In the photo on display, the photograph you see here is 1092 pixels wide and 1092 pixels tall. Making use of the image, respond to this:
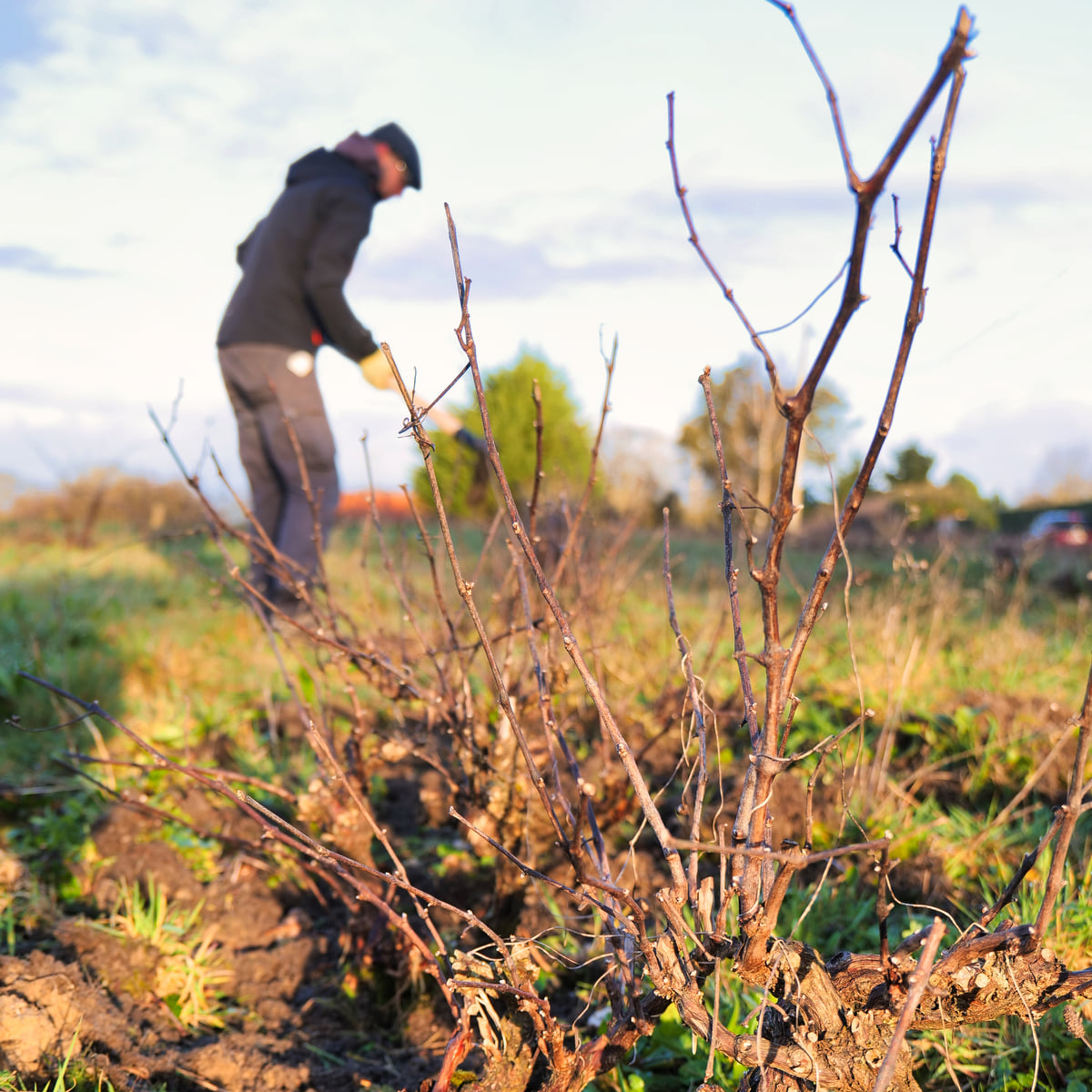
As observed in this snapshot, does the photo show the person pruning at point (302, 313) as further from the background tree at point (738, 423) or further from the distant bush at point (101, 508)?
the background tree at point (738, 423)

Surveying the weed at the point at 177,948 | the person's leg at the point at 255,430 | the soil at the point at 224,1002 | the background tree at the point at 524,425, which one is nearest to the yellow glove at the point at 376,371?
the person's leg at the point at 255,430

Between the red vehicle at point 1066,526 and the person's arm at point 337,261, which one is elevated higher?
the person's arm at point 337,261

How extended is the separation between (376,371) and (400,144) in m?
1.26

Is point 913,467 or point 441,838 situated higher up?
point 913,467

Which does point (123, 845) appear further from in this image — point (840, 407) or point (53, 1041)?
point (840, 407)

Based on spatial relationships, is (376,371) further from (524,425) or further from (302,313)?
(524,425)

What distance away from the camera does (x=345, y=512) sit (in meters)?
14.5

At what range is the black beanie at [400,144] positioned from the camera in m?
4.55

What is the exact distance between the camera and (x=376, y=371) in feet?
14.6

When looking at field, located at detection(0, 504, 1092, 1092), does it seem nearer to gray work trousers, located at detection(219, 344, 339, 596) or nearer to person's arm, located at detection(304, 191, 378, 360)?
gray work trousers, located at detection(219, 344, 339, 596)

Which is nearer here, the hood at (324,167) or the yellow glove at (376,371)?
the yellow glove at (376,371)

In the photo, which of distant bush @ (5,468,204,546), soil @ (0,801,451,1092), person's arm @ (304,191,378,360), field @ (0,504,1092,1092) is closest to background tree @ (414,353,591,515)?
distant bush @ (5,468,204,546)

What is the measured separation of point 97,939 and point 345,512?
41.4 feet

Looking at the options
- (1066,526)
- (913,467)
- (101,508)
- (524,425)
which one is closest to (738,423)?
(913,467)
